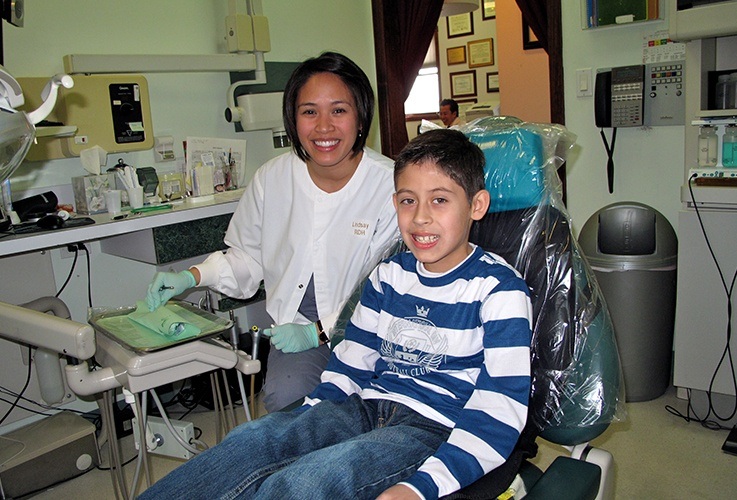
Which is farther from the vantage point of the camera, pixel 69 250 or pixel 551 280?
pixel 69 250

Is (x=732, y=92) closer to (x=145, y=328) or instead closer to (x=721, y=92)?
(x=721, y=92)

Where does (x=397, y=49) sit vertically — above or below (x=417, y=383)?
above

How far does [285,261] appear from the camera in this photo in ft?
6.00

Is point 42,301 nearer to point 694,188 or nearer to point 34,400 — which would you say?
point 34,400

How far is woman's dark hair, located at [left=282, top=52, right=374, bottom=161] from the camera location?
1728 millimetres

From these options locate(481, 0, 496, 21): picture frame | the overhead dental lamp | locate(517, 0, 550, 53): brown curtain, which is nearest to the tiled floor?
the overhead dental lamp

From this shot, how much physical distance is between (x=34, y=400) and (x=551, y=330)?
2.24 metres

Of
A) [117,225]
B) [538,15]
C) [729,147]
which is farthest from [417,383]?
[538,15]

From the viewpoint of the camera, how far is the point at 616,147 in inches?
116

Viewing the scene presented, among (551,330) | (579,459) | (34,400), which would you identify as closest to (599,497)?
(579,459)

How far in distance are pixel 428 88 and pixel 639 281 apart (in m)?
4.51

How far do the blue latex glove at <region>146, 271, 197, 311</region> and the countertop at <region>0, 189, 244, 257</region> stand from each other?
69 cm

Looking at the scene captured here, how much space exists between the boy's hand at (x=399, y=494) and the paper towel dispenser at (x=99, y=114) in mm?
2005

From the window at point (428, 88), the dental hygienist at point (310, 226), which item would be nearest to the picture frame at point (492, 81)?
the window at point (428, 88)
